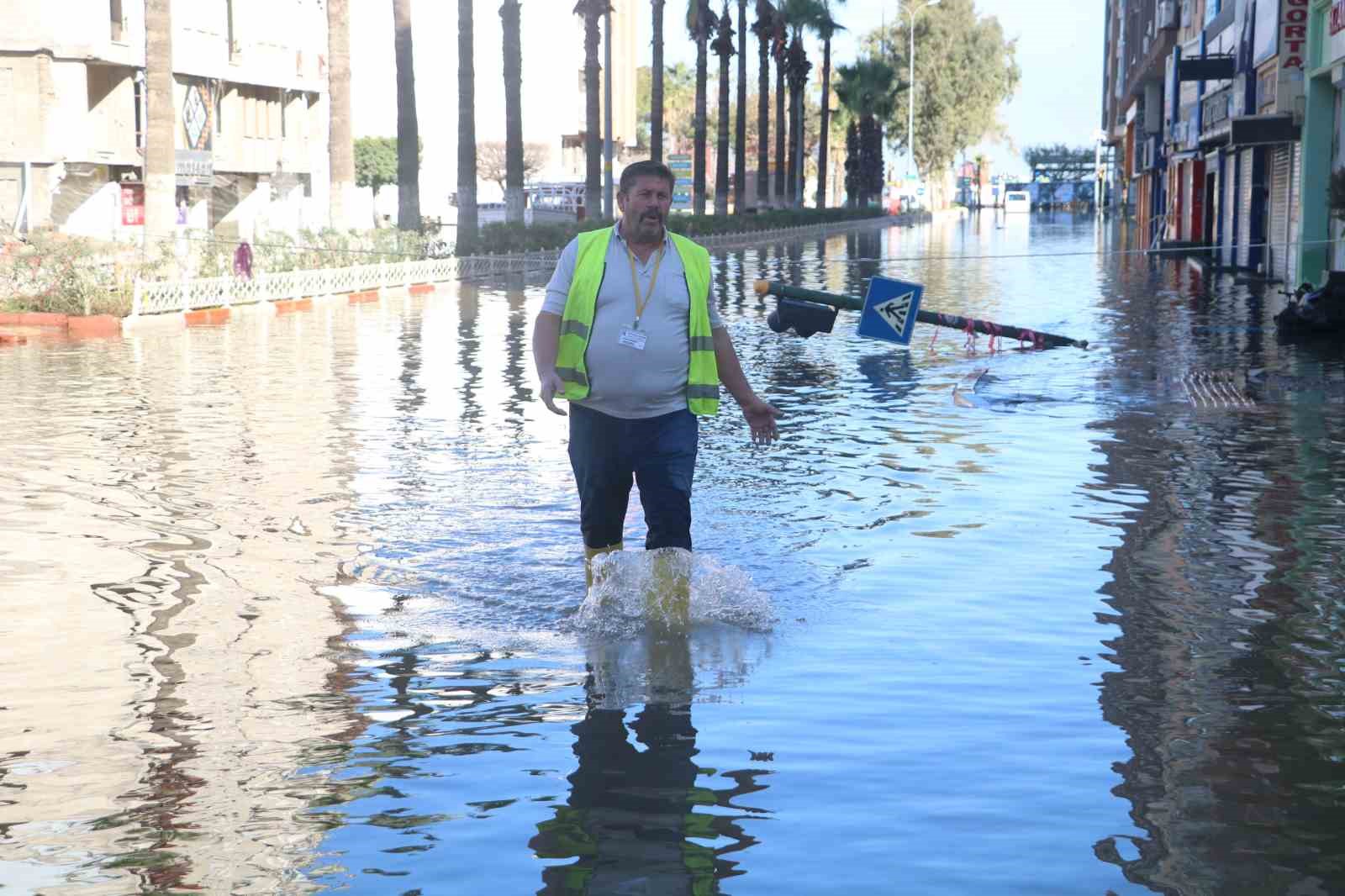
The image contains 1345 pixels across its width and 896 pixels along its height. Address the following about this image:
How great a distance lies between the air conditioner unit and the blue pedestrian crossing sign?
50.3 metres

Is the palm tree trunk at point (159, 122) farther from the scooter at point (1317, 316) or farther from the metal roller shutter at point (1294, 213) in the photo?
the metal roller shutter at point (1294, 213)

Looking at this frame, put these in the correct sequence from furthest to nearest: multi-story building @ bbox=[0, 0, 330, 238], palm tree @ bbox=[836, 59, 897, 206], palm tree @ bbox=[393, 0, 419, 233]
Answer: palm tree @ bbox=[836, 59, 897, 206] < multi-story building @ bbox=[0, 0, 330, 238] < palm tree @ bbox=[393, 0, 419, 233]

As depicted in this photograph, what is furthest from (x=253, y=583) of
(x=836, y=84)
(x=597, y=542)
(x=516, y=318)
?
(x=836, y=84)

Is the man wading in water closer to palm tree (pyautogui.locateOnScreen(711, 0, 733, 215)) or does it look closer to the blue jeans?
the blue jeans

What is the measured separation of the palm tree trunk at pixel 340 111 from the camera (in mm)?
40219

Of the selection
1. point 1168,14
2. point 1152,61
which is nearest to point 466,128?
point 1168,14

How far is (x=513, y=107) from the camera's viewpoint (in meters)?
45.1

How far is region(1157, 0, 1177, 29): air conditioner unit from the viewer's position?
212 ft

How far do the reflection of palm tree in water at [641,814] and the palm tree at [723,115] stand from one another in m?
63.6

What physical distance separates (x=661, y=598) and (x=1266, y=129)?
89.2 ft

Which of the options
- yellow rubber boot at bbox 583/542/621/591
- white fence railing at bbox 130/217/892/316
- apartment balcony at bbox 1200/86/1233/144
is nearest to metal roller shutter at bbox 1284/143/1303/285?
apartment balcony at bbox 1200/86/1233/144

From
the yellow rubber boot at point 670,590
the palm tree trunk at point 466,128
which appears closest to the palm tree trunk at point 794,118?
the palm tree trunk at point 466,128

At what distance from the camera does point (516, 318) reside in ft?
93.2

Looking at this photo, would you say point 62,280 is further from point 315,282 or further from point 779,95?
point 779,95
